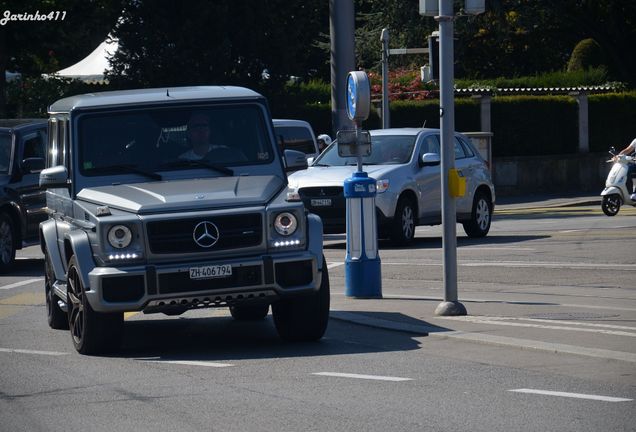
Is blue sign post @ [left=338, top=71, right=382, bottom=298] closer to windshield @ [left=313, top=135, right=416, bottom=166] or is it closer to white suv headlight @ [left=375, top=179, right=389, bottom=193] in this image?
white suv headlight @ [left=375, top=179, right=389, bottom=193]

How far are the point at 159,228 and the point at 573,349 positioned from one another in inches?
129

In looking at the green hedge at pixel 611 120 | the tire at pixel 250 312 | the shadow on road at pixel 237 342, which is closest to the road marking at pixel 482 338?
the shadow on road at pixel 237 342

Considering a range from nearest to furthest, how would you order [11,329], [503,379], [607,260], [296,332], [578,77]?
1. [503,379]
2. [296,332]
3. [11,329]
4. [607,260]
5. [578,77]

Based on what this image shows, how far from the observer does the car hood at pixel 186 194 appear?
10797 mm

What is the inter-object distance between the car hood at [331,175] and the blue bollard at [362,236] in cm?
614

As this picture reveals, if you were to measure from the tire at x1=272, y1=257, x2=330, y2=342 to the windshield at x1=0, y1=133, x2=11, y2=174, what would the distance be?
9.09m

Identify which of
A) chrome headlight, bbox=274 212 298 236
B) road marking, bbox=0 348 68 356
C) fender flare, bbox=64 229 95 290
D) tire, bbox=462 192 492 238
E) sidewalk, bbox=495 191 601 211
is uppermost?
chrome headlight, bbox=274 212 298 236

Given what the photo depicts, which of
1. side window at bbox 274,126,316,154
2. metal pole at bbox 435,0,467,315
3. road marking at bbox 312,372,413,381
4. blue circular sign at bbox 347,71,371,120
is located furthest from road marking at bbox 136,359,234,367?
side window at bbox 274,126,316,154

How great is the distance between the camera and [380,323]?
12.5 metres

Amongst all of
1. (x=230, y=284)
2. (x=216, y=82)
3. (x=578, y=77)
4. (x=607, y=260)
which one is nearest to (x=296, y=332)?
(x=230, y=284)

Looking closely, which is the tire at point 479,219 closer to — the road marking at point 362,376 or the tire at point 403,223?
the tire at point 403,223

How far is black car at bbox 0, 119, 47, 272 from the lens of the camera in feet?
63.4

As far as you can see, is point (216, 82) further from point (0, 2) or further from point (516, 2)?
point (516, 2)

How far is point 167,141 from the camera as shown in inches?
470
